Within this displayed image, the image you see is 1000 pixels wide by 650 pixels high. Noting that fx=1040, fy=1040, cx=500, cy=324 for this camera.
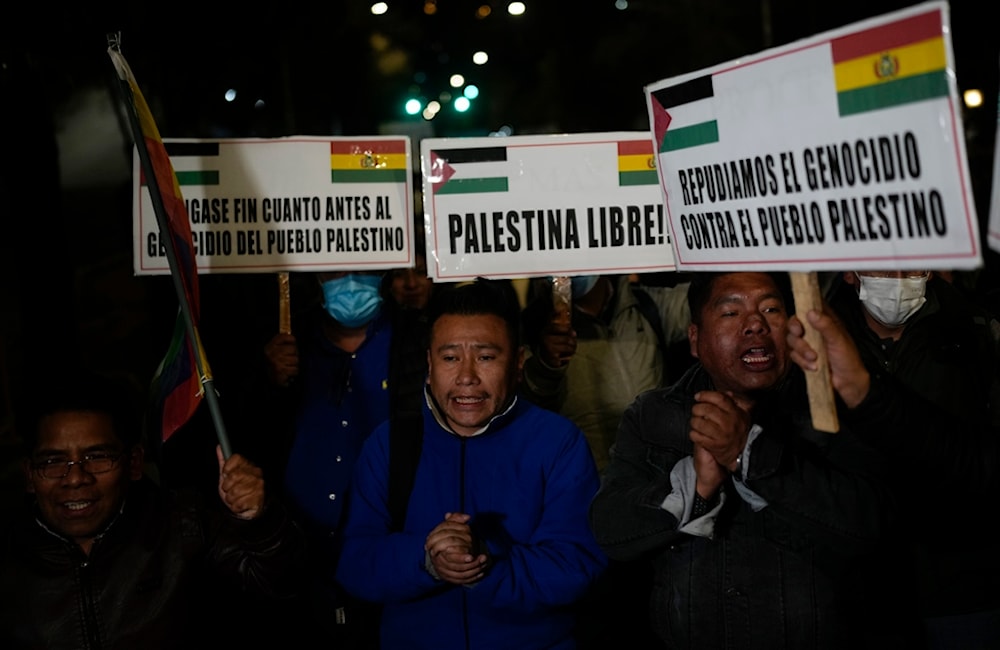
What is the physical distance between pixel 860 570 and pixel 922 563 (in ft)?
2.39

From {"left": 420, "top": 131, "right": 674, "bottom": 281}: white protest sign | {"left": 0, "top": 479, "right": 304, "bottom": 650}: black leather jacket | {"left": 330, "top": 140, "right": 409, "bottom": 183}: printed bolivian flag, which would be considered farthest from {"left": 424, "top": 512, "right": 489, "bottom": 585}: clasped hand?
{"left": 330, "top": 140, "right": 409, "bottom": 183}: printed bolivian flag

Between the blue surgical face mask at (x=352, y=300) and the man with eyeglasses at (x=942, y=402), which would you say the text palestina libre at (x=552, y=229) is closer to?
the blue surgical face mask at (x=352, y=300)

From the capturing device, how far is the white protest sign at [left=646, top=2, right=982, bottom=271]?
8.55 feet

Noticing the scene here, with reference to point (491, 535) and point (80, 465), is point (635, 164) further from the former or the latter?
point (80, 465)

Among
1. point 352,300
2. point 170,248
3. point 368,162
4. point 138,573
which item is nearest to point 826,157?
point 170,248

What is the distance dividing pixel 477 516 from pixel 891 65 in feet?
6.54

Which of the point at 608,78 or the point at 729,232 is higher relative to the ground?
the point at 608,78

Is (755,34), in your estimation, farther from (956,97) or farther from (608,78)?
(956,97)

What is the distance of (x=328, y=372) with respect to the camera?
4961 millimetres

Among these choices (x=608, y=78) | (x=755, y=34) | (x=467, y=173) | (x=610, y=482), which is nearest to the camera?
(x=610, y=482)

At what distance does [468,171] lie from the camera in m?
4.63

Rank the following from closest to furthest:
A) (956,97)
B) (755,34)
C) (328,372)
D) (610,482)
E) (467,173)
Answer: (956,97), (610,482), (467,173), (328,372), (755,34)

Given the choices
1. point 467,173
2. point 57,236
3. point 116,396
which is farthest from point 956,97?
point 57,236

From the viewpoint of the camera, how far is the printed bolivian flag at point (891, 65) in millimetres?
2570
